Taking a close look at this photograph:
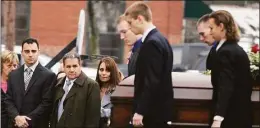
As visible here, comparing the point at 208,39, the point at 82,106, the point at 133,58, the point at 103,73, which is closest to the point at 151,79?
the point at 208,39

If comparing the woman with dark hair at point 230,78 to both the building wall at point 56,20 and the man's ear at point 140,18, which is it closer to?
the man's ear at point 140,18

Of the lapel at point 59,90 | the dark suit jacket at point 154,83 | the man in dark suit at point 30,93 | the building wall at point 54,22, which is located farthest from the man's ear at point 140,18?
the building wall at point 54,22

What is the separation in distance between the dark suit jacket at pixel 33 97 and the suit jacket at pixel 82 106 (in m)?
Answer: 0.29

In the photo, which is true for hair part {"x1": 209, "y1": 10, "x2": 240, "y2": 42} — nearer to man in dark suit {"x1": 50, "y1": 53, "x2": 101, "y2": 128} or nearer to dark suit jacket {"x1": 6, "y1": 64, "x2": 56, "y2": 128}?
man in dark suit {"x1": 50, "y1": 53, "x2": 101, "y2": 128}

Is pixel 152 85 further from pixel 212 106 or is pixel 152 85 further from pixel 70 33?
pixel 70 33

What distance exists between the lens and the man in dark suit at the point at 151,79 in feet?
19.1

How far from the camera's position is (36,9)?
Answer: 1102 inches

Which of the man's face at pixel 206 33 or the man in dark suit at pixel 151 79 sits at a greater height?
the man's face at pixel 206 33

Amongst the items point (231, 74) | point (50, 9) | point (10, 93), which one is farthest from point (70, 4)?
point (231, 74)

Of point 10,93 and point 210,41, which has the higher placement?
point 210,41

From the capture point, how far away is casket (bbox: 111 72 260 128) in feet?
19.5

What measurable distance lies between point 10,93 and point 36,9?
21025 mm

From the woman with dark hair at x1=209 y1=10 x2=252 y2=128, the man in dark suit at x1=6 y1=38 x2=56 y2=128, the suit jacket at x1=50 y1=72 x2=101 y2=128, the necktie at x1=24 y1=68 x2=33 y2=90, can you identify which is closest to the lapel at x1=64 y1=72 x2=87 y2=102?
the suit jacket at x1=50 y1=72 x2=101 y2=128

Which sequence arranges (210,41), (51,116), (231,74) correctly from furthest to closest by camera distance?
1. (51,116)
2. (210,41)
3. (231,74)
